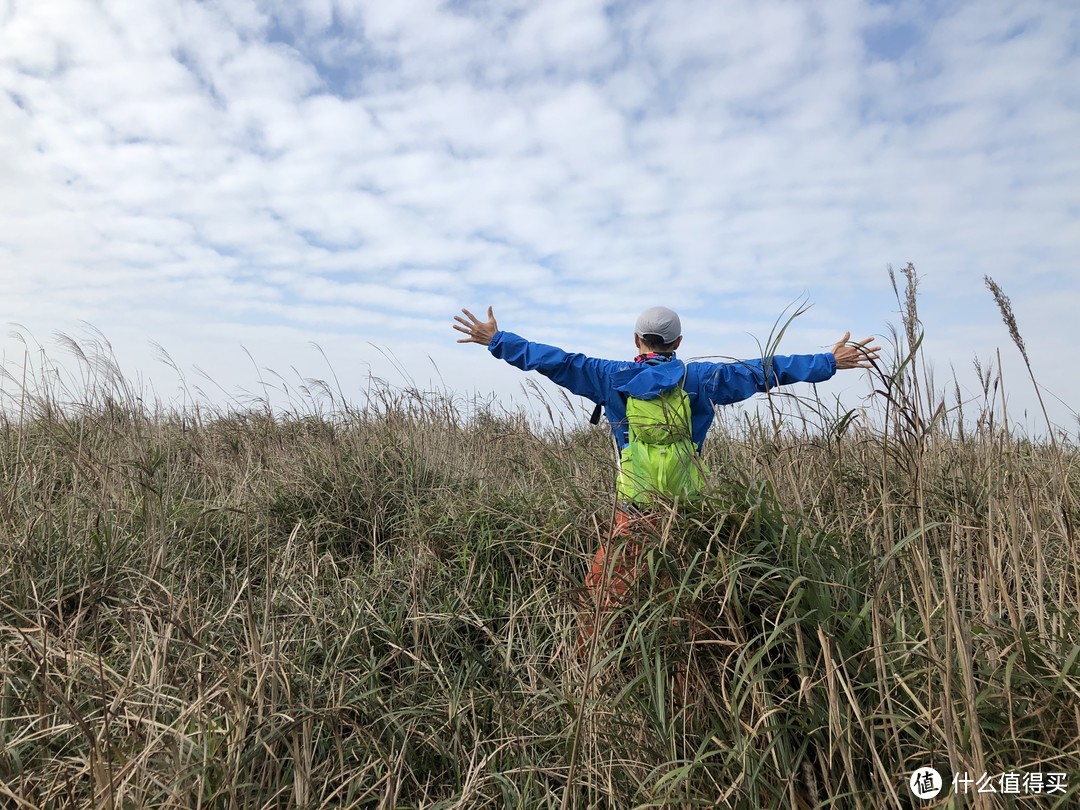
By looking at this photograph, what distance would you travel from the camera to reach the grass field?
1771 mm

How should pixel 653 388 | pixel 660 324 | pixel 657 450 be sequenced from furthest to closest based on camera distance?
pixel 660 324 → pixel 653 388 → pixel 657 450

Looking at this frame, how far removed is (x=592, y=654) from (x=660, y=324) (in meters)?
1.92

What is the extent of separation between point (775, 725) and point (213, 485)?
3.90 m

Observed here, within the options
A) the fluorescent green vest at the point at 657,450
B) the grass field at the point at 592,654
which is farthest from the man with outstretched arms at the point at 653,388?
the grass field at the point at 592,654

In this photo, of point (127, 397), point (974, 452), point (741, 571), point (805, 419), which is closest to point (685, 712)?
point (741, 571)

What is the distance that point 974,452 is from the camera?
3316 millimetres

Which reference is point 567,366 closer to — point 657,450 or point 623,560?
point 657,450

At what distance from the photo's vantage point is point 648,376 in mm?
3029

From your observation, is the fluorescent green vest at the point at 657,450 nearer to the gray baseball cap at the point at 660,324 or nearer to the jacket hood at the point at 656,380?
the jacket hood at the point at 656,380

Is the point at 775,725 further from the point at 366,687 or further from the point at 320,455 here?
the point at 320,455

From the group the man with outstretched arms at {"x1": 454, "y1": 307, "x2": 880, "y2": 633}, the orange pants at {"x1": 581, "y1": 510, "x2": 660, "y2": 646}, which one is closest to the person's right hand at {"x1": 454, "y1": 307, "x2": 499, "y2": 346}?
the man with outstretched arms at {"x1": 454, "y1": 307, "x2": 880, "y2": 633}

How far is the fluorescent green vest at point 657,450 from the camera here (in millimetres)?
2639

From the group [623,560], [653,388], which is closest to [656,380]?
[653,388]

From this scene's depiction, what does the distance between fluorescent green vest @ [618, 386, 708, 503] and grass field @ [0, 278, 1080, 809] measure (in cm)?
22
